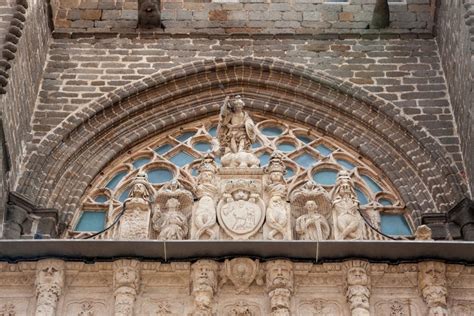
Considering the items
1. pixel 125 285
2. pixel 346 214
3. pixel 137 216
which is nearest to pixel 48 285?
pixel 125 285

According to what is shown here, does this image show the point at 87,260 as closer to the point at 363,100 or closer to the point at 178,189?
A: the point at 178,189

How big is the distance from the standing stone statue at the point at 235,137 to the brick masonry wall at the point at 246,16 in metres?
3.32

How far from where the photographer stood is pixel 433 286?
9.38 m

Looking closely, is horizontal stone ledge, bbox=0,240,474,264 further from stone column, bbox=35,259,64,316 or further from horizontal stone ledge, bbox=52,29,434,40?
horizontal stone ledge, bbox=52,29,434,40

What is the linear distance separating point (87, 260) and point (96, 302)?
41cm

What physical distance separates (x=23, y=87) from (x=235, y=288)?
4948 mm

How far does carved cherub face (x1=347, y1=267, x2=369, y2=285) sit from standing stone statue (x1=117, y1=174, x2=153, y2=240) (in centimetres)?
201

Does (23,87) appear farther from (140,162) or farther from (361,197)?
(361,197)

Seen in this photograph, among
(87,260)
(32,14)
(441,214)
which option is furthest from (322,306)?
(32,14)

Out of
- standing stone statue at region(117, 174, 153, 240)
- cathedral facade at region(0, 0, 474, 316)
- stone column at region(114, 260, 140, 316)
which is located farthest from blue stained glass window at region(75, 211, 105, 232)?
stone column at region(114, 260, 140, 316)

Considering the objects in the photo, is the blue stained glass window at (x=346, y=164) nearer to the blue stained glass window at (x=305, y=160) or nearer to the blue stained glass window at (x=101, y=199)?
the blue stained glass window at (x=305, y=160)

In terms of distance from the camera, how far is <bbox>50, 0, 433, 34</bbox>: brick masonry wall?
15172mm

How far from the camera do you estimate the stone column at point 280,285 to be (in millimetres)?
9258

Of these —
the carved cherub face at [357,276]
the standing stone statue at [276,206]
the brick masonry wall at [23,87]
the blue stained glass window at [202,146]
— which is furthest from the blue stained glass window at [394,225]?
the brick masonry wall at [23,87]
